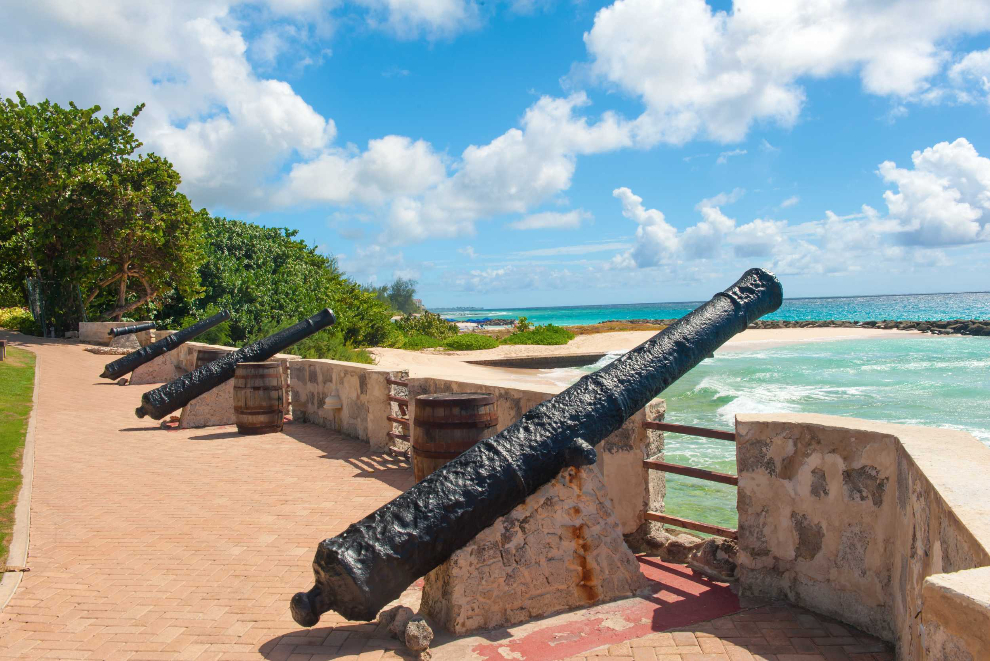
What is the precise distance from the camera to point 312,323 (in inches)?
436

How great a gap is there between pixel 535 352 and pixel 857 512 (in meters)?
31.3

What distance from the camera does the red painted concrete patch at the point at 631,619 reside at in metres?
3.40

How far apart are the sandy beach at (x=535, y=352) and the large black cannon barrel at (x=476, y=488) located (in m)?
10.6

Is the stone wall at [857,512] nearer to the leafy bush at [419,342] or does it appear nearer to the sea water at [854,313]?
the leafy bush at [419,342]

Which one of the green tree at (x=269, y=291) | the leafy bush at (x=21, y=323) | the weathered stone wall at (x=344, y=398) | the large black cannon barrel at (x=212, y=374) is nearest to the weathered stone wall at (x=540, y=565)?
the weathered stone wall at (x=344, y=398)

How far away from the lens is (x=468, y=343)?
34812 millimetres

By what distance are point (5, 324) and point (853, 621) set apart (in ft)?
112

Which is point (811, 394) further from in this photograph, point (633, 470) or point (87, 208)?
point (87, 208)

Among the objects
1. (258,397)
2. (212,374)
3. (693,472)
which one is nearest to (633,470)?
(693,472)

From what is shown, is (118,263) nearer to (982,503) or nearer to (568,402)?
(568,402)

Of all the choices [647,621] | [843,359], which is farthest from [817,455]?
[843,359]

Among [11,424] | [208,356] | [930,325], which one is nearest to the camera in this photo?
[11,424]

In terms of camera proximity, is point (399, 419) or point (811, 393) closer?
point (399, 419)

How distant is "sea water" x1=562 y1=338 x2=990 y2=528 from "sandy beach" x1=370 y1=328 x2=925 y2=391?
9.72 feet
